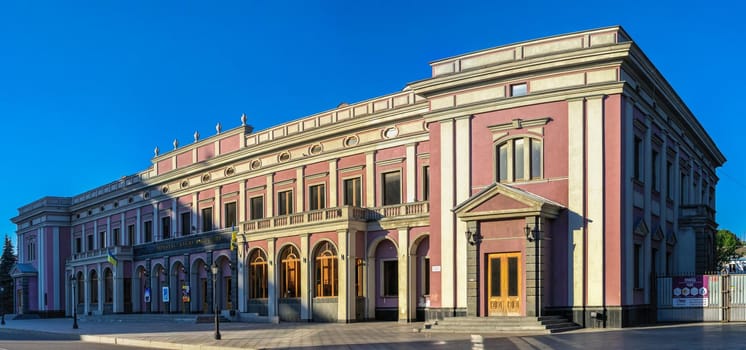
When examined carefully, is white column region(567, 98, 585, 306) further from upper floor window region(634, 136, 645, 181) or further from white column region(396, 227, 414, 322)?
white column region(396, 227, 414, 322)

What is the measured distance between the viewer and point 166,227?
52.2 m

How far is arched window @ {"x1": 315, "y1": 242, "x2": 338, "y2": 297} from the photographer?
120 ft

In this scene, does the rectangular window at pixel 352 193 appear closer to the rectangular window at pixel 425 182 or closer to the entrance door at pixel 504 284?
the rectangular window at pixel 425 182

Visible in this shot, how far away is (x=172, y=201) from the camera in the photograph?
5125cm

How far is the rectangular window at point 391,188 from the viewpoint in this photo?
36062 millimetres

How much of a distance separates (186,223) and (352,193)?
16.6 m

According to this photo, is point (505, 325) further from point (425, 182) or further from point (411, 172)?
point (411, 172)

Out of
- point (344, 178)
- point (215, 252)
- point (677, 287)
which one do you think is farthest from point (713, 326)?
point (215, 252)

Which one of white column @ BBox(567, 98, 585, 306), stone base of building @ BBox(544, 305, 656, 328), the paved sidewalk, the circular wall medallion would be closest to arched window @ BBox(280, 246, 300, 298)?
the paved sidewalk

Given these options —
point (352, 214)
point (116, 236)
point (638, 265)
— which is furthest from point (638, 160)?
point (116, 236)

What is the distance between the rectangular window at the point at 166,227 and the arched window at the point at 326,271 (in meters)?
18.3

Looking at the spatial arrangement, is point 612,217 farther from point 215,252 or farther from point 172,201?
point 172,201

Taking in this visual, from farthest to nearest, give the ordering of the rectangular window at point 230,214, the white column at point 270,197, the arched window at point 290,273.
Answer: the rectangular window at point 230,214, the white column at point 270,197, the arched window at point 290,273

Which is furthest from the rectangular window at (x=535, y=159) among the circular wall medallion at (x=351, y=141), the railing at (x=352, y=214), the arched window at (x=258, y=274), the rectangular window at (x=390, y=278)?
the arched window at (x=258, y=274)
